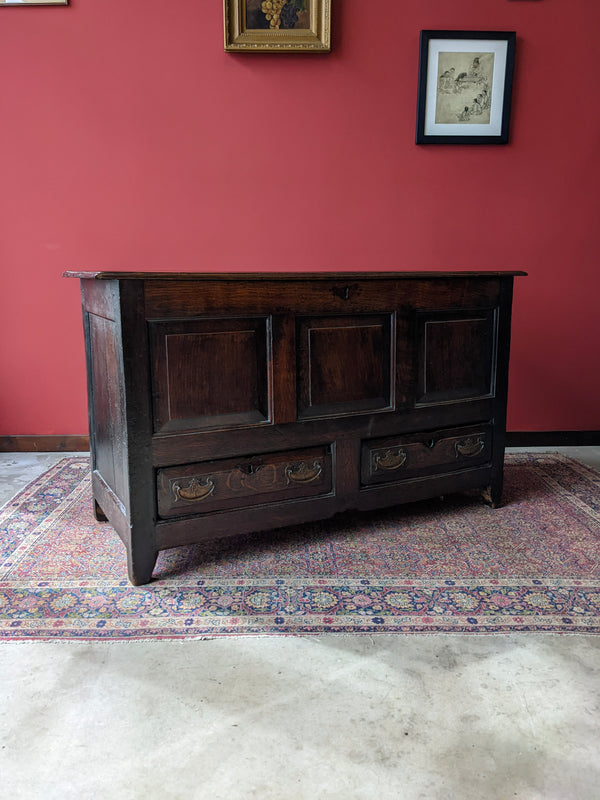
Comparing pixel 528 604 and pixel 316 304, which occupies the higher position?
pixel 316 304

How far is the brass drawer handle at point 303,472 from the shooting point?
2359 millimetres

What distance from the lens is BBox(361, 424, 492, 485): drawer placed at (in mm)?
2529

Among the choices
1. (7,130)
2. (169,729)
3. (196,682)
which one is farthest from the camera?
(7,130)

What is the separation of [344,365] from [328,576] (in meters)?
0.75

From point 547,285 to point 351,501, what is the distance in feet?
6.51

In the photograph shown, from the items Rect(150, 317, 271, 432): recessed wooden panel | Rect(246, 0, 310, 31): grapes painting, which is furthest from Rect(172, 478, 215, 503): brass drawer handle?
Rect(246, 0, 310, 31): grapes painting

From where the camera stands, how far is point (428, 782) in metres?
1.34

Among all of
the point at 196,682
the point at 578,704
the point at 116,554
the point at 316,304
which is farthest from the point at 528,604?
the point at 116,554

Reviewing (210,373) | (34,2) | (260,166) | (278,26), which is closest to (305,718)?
(210,373)

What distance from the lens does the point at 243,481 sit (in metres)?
2.28

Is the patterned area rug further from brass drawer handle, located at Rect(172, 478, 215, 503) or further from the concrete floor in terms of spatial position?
brass drawer handle, located at Rect(172, 478, 215, 503)

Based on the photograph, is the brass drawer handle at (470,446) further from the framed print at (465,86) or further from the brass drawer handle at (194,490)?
the framed print at (465,86)

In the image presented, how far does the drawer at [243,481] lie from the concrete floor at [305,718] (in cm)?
50

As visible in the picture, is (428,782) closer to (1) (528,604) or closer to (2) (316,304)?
(1) (528,604)
